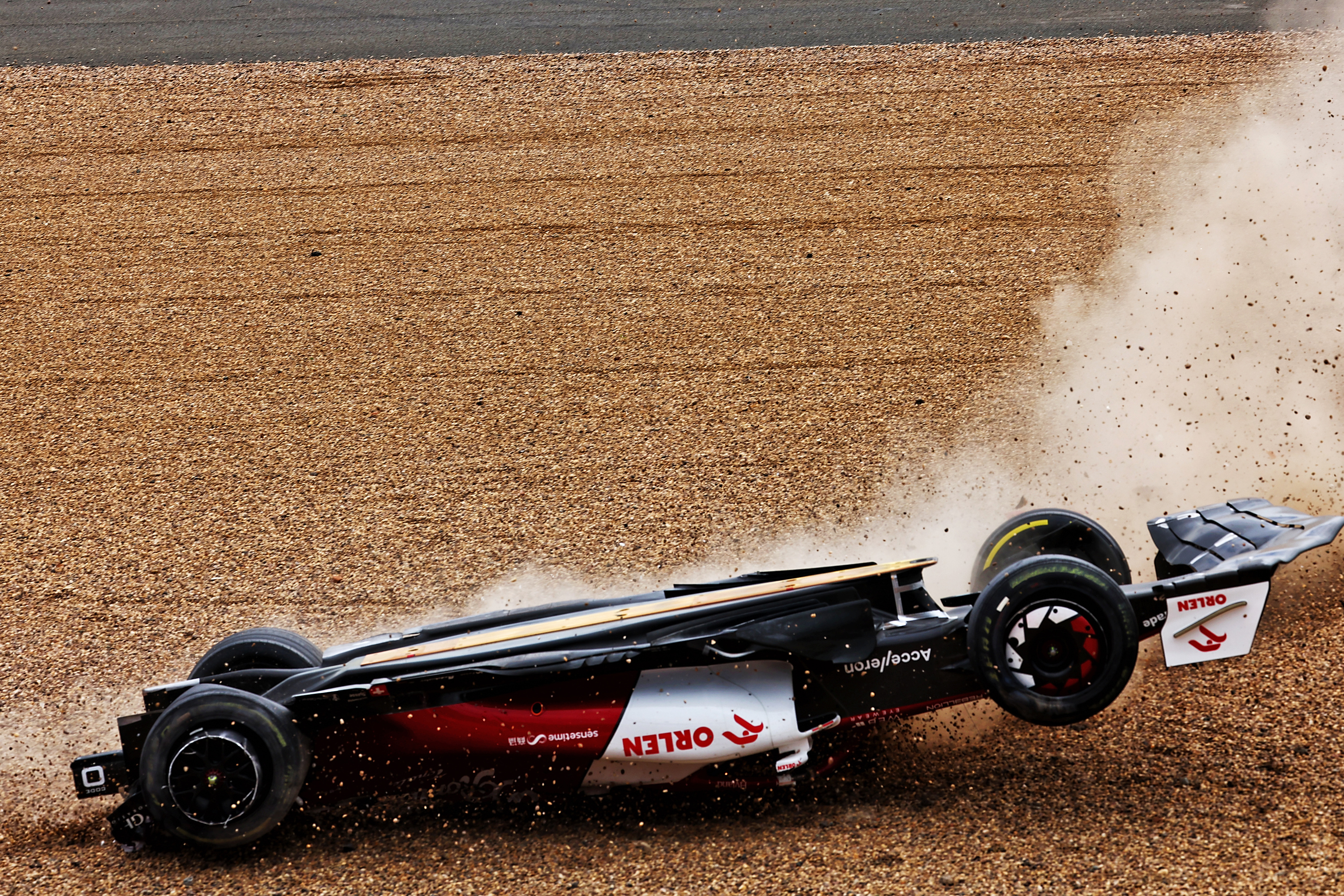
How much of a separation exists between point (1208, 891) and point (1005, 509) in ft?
10.7

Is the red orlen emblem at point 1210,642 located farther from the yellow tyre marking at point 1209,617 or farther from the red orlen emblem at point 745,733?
the red orlen emblem at point 745,733

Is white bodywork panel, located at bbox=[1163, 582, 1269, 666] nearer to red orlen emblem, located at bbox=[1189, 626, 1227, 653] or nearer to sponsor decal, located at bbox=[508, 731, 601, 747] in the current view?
red orlen emblem, located at bbox=[1189, 626, 1227, 653]

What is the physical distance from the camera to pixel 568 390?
29.5ft

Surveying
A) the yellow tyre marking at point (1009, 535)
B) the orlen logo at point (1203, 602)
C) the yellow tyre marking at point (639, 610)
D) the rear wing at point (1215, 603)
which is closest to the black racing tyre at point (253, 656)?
the yellow tyre marking at point (639, 610)

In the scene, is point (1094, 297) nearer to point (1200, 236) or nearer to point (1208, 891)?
point (1200, 236)

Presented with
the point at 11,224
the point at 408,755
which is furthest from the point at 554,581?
the point at 11,224

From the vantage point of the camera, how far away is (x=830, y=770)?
5.05 metres

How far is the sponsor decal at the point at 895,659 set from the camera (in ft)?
15.6

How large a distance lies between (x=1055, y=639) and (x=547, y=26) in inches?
522

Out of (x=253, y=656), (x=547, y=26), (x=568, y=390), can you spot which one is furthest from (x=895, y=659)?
(x=547, y=26)

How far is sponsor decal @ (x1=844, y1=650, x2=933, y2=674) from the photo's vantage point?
4758 millimetres

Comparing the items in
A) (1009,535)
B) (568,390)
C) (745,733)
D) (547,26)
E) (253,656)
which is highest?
(547,26)

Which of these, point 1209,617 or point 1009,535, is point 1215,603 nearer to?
point 1209,617

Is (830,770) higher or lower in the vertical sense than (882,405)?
lower
